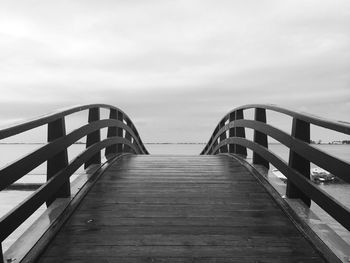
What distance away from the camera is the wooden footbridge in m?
3.05

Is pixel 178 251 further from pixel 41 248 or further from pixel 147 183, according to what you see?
pixel 147 183

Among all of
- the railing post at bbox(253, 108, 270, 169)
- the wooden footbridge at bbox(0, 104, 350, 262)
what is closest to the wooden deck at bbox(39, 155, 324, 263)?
the wooden footbridge at bbox(0, 104, 350, 262)

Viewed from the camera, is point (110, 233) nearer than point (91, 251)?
No

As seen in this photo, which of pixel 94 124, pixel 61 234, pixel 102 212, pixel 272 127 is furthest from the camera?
pixel 94 124

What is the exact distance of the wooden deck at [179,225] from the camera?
10.1 feet

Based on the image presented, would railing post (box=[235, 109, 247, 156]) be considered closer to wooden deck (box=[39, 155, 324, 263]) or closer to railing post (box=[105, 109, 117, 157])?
wooden deck (box=[39, 155, 324, 263])

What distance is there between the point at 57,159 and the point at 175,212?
163 cm

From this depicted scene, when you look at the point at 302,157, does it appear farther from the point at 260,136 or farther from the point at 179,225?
the point at 260,136

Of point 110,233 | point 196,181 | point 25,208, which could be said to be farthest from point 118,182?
point 25,208

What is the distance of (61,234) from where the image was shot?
3516 mm

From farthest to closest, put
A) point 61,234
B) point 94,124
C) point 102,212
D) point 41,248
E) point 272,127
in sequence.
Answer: point 94,124, point 272,127, point 102,212, point 61,234, point 41,248

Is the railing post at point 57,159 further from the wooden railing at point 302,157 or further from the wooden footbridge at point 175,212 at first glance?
the wooden railing at point 302,157

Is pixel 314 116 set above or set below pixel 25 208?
above

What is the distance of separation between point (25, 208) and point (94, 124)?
3.35 meters
